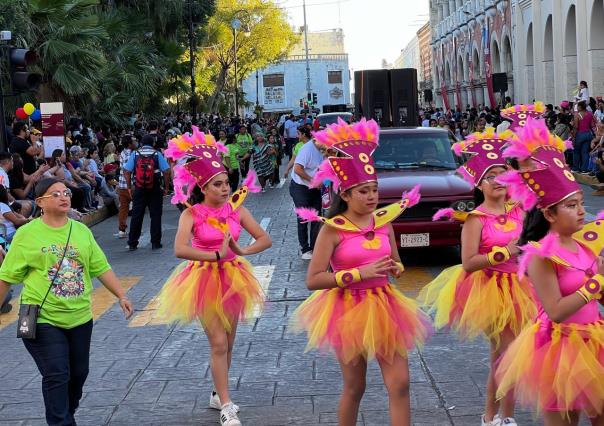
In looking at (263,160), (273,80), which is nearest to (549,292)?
(263,160)

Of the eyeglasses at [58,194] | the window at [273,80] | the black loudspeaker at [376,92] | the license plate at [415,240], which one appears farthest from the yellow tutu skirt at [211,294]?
the window at [273,80]

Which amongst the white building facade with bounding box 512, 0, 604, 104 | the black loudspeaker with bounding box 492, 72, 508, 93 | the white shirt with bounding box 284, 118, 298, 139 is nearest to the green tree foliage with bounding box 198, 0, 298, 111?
the white building facade with bounding box 512, 0, 604, 104

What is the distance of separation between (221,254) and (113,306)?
190 inches

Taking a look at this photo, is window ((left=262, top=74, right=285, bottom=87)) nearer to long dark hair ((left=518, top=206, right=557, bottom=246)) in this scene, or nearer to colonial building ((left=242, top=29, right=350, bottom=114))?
colonial building ((left=242, top=29, right=350, bottom=114))

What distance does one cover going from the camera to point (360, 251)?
512cm

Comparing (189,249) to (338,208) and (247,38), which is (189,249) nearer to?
(338,208)

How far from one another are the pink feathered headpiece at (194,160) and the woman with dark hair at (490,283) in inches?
67.1

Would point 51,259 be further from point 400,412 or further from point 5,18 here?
point 5,18

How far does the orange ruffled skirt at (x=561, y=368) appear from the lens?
4113 mm

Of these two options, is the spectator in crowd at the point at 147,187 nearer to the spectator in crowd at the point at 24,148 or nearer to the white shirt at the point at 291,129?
the spectator in crowd at the point at 24,148

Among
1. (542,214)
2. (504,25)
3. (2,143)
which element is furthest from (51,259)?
(504,25)

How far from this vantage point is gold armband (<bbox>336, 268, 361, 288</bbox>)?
4973mm

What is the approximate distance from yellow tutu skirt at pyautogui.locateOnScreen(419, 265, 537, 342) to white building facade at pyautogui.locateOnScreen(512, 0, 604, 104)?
92.7ft

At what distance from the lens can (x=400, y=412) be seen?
4.82 metres
